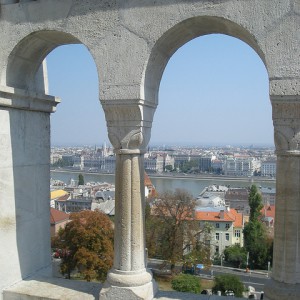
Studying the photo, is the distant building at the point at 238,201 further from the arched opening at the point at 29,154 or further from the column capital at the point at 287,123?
the column capital at the point at 287,123

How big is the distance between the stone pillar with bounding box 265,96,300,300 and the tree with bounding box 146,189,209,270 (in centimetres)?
2889

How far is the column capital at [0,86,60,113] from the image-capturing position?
170 inches

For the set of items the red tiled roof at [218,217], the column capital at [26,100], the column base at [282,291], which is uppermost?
the column capital at [26,100]

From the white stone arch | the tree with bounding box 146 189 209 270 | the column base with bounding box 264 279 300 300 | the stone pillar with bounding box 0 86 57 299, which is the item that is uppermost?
the white stone arch

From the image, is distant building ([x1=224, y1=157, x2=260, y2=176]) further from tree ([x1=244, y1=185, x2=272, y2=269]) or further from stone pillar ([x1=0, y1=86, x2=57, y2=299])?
stone pillar ([x1=0, y1=86, x2=57, y2=299])

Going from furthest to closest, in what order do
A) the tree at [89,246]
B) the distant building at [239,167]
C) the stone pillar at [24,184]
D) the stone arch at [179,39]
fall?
the distant building at [239,167]
the tree at [89,246]
the stone pillar at [24,184]
the stone arch at [179,39]

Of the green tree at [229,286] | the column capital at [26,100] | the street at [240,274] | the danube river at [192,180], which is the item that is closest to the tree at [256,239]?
the street at [240,274]

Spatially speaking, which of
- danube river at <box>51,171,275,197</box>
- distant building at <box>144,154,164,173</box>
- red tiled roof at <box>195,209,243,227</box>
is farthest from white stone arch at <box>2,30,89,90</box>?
distant building at <box>144,154,164,173</box>

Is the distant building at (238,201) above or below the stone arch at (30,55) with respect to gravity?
below

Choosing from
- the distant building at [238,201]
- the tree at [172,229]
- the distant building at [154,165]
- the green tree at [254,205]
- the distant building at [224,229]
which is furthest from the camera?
the distant building at [154,165]

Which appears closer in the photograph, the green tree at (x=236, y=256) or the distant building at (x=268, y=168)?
the green tree at (x=236, y=256)

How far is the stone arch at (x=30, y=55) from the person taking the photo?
14.0ft

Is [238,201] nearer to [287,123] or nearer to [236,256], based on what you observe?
[236,256]

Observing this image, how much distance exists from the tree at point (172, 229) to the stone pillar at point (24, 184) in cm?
2758
